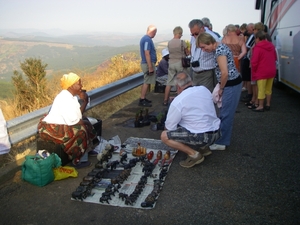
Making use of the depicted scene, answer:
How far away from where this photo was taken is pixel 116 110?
7789 mm

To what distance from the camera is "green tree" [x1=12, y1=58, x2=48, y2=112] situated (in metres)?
8.70

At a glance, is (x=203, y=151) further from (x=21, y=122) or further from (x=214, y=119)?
(x=21, y=122)

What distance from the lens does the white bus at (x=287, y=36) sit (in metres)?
7.50

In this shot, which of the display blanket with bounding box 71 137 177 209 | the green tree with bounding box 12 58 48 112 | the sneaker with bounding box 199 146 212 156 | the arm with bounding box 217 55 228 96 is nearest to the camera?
the display blanket with bounding box 71 137 177 209

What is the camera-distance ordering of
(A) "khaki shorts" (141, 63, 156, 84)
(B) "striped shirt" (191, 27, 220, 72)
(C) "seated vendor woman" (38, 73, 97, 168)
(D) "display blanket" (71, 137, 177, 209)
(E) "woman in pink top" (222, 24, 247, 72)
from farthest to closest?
(A) "khaki shorts" (141, 63, 156, 84)
(E) "woman in pink top" (222, 24, 247, 72)
(B) "striped shirt" (191, 27, 220, 72)
(C) "seated vendor woman" (38, 73, 97, 168)
(D) "display blanket" (71, 137, 177, 209)

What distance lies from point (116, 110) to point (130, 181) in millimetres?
4043

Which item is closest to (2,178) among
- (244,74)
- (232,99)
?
(232,99)

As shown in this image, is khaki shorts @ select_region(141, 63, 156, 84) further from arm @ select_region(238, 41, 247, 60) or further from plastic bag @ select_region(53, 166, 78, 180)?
plastic bag @ select_region(53, 166, 78, 180)

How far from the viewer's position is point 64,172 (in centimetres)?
400

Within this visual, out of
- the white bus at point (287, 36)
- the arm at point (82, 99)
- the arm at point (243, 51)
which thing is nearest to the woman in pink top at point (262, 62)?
the arm at point (243, 51)

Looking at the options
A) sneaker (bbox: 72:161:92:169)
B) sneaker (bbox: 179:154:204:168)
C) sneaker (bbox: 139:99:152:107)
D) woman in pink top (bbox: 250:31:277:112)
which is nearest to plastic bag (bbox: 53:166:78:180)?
sneaker (bbox: 72:161:92:169)

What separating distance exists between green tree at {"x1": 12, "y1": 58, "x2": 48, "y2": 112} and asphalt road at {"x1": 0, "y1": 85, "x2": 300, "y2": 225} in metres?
4.97

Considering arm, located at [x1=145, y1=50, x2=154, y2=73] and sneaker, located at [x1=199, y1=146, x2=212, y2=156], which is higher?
arm, located at [x1=145, y1=50, x2=154, y2=73]

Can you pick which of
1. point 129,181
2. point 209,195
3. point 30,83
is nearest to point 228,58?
point 209,195
